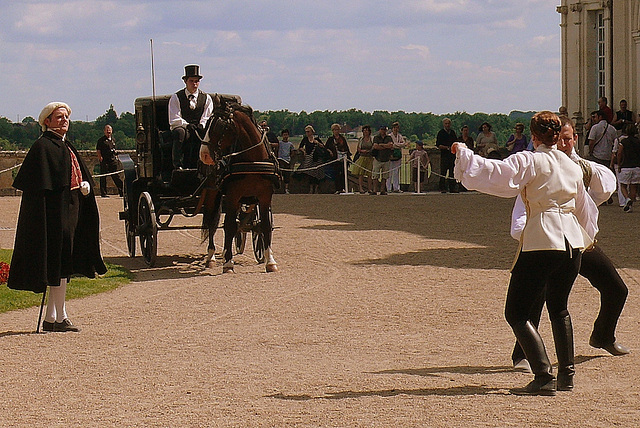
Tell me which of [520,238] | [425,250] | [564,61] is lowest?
[425,250]

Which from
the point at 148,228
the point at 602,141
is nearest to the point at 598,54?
the point at 602,141

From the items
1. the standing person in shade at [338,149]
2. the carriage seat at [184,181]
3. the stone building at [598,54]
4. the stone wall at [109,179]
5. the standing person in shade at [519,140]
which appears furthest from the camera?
the stone wall at [109,179]

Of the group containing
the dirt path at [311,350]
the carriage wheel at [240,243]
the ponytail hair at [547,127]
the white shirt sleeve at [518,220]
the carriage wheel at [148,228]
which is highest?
the ponytail hair at [547,127]

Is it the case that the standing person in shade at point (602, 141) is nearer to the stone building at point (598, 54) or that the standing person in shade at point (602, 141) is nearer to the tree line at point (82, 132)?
the stone building at point (598, 54)

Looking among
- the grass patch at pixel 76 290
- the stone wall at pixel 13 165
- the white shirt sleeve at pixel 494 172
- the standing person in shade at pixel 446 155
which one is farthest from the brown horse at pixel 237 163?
the stone wall at pixel 13 165

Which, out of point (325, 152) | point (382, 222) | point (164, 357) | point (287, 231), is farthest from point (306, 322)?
point (325, 152)

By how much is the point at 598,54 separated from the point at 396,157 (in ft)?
23.3

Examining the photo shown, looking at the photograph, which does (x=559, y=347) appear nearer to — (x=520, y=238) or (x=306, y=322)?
(x=520, y=238)

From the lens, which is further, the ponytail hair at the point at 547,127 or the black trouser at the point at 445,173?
the black trouser at the point at 445,173

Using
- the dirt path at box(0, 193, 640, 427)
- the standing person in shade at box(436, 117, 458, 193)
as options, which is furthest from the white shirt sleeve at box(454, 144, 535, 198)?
the standing person in shade at box(436, 117, 458, 193)

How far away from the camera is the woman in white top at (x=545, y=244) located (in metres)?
6.76

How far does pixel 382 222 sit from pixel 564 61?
566 inches

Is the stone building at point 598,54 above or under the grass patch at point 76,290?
above

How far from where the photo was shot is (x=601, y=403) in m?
6.52
